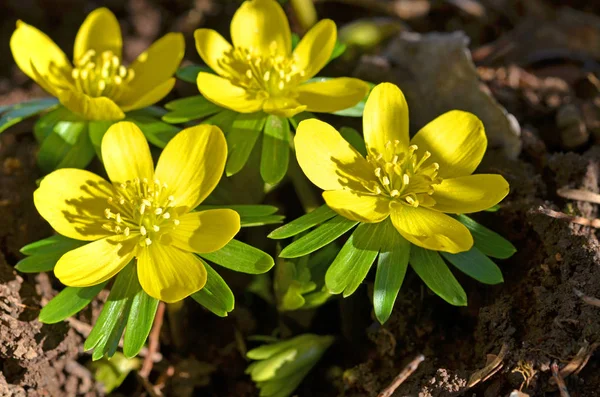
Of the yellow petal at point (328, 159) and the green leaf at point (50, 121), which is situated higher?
the green leaf at point (50, 121)

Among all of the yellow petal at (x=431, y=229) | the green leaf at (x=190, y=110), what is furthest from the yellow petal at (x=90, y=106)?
the yellow petal at (x=431, y=229)

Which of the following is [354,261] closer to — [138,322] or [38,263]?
[138,322]

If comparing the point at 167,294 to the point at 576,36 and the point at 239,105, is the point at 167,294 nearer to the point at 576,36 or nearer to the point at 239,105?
the point at 239,105

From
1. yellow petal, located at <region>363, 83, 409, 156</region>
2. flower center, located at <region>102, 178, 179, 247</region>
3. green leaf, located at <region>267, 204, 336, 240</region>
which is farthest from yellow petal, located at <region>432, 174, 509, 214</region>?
flower center, located at <region>102, 178, 179, 247</region>

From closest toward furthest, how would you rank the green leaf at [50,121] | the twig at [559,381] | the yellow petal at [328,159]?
the twig at [559,381] → the yellow petal at [328,159] → the green leaf at [50,121]

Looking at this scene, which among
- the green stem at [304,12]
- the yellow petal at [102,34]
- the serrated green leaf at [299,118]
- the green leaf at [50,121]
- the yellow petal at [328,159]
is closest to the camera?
the yellow petal at [328,159]

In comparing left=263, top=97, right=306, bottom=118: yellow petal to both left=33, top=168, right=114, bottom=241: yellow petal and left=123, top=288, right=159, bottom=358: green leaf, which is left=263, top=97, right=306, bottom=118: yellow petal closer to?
left=33, top=168, right=114, bottom=241: yellow petal

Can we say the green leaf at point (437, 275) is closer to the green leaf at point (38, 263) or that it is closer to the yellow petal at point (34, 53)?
the green leaf at point (38, 263)

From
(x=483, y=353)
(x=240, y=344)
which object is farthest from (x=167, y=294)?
(x=483, y=353)
